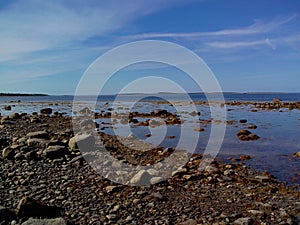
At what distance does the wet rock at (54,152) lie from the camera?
10.5 m

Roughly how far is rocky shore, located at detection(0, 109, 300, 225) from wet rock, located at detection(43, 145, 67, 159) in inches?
0.9

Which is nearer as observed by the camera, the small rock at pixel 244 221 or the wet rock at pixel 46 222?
the wet rock at pixel 46 222

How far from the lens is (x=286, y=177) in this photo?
30.9 ft

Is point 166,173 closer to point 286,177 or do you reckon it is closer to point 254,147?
point 286,177

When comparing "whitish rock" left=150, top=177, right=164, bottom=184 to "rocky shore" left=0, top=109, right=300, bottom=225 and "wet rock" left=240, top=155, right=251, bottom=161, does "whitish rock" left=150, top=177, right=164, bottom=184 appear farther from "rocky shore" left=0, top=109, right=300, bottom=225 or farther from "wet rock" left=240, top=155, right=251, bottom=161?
"wet rock" left=240, top=155, right=251, bottom=161

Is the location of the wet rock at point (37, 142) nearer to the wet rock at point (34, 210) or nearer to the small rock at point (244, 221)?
the wet rock at point (34, 210)

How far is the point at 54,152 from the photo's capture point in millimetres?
10625

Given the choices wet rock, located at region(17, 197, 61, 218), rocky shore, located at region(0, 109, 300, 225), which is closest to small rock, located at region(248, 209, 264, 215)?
rocky shore, located at region(0, 109, 300, 225)

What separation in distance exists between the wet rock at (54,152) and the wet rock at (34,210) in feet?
14.3

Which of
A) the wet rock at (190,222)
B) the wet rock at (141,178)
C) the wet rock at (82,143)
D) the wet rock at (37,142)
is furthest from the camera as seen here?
the wet rock at (37,142)

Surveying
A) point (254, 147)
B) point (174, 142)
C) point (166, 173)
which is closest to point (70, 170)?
point (166, 173)

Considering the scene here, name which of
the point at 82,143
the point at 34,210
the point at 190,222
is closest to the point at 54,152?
the point at 82,143

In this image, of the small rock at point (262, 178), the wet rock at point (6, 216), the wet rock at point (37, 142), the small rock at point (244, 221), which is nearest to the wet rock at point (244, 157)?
the small rock at point (262, 178)

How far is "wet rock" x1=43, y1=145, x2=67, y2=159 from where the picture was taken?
10508 millimetres
